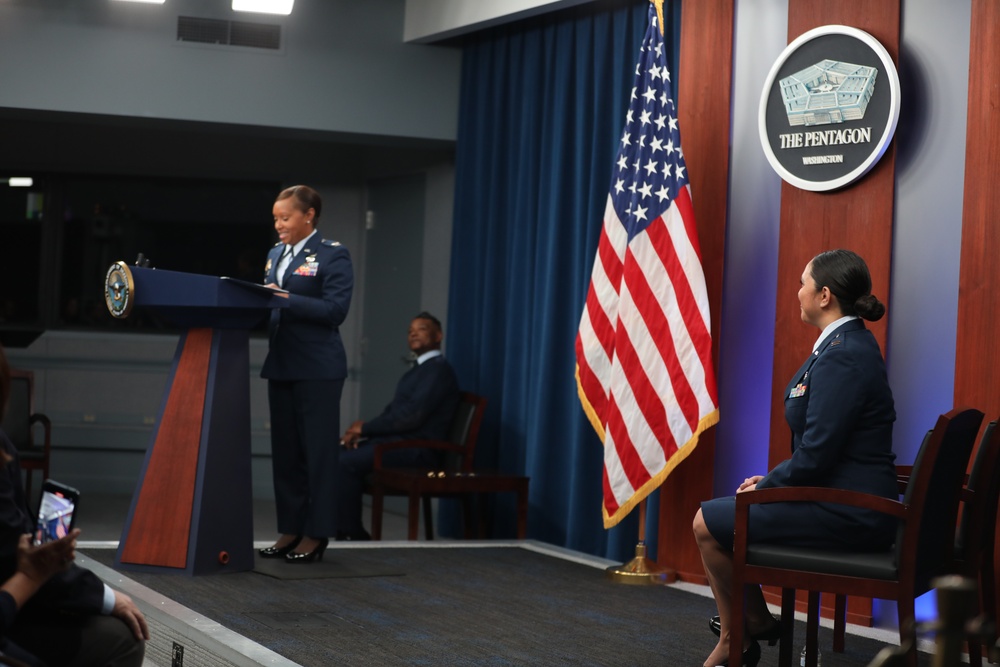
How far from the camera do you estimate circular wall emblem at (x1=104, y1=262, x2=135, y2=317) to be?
4320 millimetres

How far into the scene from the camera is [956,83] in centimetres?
412

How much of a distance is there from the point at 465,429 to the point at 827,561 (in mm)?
3381

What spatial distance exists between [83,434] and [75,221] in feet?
4.53

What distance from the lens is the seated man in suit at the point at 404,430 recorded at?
623 cm

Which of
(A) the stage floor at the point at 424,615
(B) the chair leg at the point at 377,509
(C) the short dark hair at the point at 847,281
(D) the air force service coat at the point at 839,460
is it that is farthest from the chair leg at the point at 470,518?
(C) the short dark hair at the point at 847,281

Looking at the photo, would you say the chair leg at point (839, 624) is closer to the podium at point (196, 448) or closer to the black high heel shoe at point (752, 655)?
the black high heel shoe at point (752, 655)

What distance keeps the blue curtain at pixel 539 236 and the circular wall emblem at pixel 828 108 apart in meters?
1.04

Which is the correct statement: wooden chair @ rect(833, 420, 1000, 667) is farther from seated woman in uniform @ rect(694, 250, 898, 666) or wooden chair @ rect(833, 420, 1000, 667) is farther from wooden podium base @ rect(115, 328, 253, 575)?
wooden podium base @ rect(115, 328, 253, 575)

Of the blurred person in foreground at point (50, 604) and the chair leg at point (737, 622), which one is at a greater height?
the blurred person in foreground at point (50, 604)

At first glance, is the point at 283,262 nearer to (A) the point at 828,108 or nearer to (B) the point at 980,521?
(A) the point at 828,108

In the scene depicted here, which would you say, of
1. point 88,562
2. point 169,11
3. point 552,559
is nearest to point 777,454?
point 552,559

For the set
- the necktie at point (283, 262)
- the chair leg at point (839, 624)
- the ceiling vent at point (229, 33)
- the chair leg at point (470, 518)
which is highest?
the ceiling vent at point (229, 33)

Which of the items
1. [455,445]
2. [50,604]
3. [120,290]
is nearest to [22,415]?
[455,445]

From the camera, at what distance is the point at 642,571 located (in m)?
4.91
